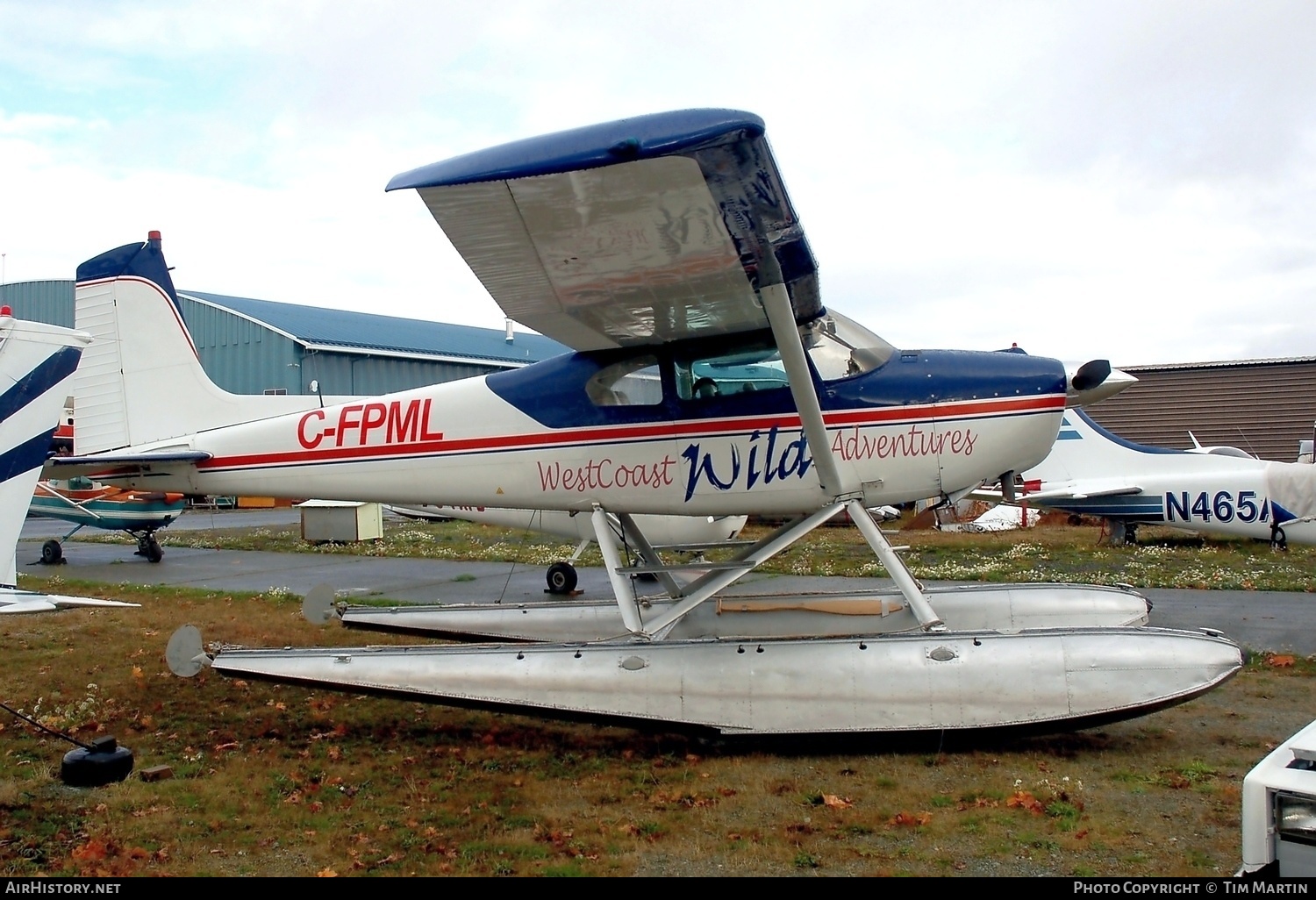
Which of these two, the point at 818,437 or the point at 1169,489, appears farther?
the point at 1169,489

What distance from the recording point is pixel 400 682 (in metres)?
5.66

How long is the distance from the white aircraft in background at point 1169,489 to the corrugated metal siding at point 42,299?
4371 cm

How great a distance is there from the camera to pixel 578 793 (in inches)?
191

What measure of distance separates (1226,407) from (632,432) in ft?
87.9

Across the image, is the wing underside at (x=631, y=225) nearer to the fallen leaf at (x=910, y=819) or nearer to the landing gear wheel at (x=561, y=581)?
the fallen leaf at (x=910, y=819)

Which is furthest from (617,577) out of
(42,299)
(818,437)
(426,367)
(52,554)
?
(42,299)

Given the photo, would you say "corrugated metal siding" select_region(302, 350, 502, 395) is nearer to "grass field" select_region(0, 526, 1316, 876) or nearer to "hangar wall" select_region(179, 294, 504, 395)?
"hangar wall" select_region(179, 294, 504, 395)

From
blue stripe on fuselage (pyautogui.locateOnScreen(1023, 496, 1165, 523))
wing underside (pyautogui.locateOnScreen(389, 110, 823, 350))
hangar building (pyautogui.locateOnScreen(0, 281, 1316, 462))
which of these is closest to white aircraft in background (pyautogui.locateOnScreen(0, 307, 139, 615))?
wing underside (pyautogui.locateOnScreen(389, 110, 823, 350))

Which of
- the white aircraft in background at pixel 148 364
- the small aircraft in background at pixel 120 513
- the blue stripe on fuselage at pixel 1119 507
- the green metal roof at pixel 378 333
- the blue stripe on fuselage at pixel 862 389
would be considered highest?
the green metal roof at pixel 378 333

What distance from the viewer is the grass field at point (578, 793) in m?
3.90

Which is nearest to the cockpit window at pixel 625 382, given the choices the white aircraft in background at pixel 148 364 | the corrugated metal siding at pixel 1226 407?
the white aircraft in background at pixel 148 364

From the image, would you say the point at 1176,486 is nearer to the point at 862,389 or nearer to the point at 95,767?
the point at 862,389

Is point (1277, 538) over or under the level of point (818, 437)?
under

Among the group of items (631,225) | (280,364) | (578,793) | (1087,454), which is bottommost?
(578,793)
